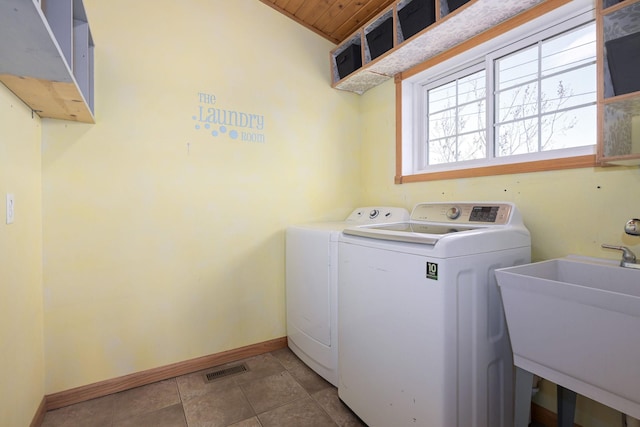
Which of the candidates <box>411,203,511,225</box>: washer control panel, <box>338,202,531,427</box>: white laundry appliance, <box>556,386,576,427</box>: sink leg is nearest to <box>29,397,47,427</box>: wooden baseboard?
<box>338,202,531,427</box>: white laundry appliance

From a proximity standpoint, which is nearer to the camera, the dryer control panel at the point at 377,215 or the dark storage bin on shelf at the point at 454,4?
the dark storage bin on shelf at the point at 454,4

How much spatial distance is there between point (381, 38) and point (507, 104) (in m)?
0.94

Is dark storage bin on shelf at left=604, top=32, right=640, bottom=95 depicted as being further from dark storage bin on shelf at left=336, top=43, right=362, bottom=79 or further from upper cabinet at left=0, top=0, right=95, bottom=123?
upper cabinet at left=0, top=0, right=95, bottom=123

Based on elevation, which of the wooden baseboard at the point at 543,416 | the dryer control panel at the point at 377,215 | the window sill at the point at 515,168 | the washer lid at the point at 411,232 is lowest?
the wooden baseboard at the point at 543,416

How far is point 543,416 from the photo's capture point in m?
1.59

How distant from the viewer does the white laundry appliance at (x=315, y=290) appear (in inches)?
74.8

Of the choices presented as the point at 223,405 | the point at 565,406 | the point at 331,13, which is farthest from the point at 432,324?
the point at 331,13

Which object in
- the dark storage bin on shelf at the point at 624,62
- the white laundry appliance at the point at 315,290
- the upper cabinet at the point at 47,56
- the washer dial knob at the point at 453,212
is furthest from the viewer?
the white laundry appliance at the point at 315,290

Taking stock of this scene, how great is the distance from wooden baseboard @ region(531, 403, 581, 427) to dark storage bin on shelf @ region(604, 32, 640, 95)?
1.53 m

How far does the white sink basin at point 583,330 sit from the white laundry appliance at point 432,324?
5.5 inches

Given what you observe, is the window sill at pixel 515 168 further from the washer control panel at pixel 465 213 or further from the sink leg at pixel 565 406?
the sink leg at pixel 565 406

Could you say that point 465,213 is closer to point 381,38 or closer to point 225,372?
point 381,38

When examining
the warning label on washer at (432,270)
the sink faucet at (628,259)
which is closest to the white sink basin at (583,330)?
the sink faucet at (628,259)

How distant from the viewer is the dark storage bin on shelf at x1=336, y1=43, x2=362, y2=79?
245 centimetres
